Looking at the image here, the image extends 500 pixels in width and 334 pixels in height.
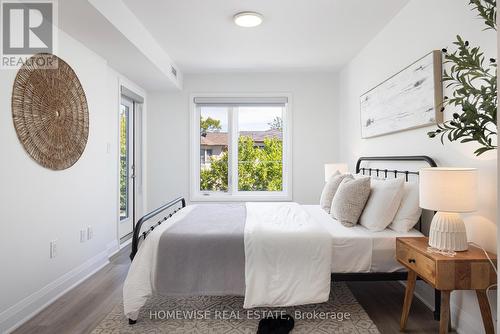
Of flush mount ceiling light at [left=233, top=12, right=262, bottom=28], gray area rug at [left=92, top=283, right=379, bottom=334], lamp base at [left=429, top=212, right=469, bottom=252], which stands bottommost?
gray area rug at [left=92, top=283, right=379, bottom=334]

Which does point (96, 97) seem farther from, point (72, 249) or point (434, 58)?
point (434, 58)

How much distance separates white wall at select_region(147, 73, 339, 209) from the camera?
4.75 metres

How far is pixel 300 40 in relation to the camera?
350 cm

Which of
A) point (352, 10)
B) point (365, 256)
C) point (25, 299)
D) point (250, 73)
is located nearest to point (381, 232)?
point (365, 256)

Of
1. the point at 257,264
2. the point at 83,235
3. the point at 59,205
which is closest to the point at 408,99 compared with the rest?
the point at 257,264

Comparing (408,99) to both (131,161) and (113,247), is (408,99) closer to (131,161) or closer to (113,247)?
(113,247)

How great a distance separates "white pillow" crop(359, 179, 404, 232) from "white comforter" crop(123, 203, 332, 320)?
1.47ft

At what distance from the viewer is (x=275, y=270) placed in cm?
211

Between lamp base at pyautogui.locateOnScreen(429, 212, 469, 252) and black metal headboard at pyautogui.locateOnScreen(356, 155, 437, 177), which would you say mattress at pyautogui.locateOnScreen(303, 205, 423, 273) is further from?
black metal headboard at pyautogui.locateOnScreen(356, 155, 437, 177)

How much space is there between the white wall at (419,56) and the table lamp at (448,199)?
199mm

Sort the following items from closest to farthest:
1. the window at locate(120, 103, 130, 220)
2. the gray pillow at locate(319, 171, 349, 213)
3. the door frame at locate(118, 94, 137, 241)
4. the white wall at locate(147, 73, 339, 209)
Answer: the gray pillow at locate(319, 171, 349, 213) < the window at locate(120, 103, 130, 220) < the door frame at locate(118, 94, 137, 241) < the white wall at locate(147, 73, 339, 209)

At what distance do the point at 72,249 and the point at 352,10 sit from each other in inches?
135

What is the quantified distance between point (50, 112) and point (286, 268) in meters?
2.29

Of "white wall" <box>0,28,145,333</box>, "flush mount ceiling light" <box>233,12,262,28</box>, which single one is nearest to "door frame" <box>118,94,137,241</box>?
"white wall" <box>0,28,145,333</box>
